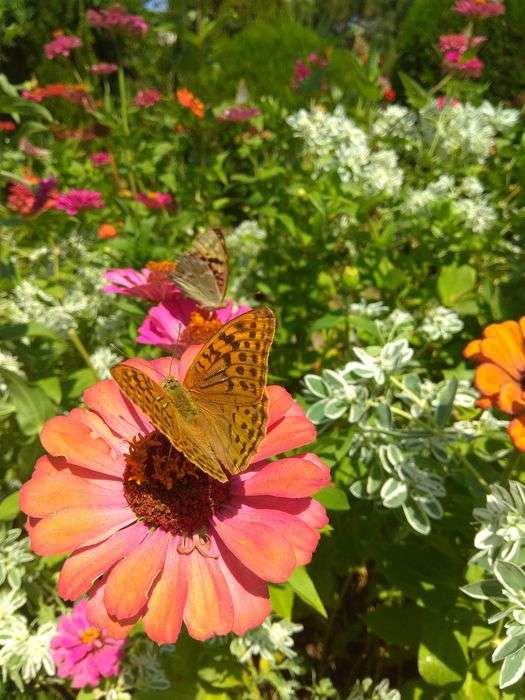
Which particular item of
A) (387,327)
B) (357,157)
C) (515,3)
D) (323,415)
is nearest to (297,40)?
(515,3)

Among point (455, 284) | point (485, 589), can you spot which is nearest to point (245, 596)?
point (485, 589)

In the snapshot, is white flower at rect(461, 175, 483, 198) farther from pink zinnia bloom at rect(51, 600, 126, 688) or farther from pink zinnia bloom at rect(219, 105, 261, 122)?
pink zinnia bloom at rect(51, 600, 126, 688)

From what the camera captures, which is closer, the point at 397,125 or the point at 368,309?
the point at 368,309

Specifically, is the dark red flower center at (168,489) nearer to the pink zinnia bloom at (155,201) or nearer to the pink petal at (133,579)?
the pink petal at (133,579)

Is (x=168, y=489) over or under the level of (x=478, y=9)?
under

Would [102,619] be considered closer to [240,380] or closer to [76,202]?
[240,380]

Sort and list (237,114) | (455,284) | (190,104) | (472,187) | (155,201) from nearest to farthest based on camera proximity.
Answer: (455,284), (472,187), (155,201), (190,104), (237,114)

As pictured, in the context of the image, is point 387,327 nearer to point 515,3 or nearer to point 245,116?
point 245,116

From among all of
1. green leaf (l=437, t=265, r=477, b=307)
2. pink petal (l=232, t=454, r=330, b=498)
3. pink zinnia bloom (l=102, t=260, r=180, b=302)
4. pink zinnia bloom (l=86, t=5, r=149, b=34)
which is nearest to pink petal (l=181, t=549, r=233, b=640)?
pink petal (l=232, t=454, r=330, b=498)

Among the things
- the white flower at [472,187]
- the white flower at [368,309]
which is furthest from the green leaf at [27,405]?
the white flower at [472,187]
